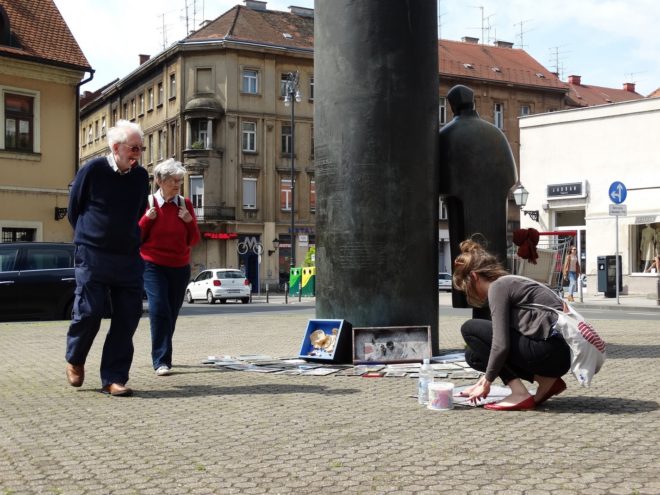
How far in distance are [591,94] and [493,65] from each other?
13.4 m

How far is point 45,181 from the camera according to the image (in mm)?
28203

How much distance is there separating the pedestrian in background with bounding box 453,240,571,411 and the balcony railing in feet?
151

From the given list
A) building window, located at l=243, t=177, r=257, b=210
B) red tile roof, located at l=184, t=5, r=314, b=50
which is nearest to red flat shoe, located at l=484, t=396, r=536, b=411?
building window, located at l=243, t=177, r=257, b=210

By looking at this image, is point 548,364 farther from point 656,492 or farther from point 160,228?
point 160,228

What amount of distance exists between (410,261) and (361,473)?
465cm

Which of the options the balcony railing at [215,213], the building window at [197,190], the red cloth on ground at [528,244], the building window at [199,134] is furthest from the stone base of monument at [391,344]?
the building window at [199,134]

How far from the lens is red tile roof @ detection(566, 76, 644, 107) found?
71.9 metres

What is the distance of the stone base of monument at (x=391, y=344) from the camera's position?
839 cm

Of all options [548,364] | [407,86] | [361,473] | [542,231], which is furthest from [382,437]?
[542,231]

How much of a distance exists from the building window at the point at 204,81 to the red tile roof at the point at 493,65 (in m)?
16.1

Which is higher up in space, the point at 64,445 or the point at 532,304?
the point at 532,304

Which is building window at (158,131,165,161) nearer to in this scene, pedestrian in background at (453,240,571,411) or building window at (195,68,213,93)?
building window at (195,68,213,93)

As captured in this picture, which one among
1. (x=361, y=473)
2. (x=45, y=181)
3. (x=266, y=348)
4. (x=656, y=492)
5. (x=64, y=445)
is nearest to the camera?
(x=656, y=492)

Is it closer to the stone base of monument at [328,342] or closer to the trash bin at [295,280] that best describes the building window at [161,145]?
the trash bin at [295,280]
